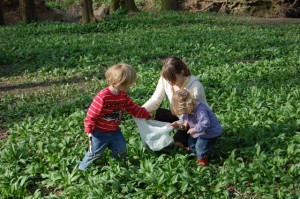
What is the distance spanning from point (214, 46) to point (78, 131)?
6940 millimetres

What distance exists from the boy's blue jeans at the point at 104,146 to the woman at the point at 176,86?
730 millimetres

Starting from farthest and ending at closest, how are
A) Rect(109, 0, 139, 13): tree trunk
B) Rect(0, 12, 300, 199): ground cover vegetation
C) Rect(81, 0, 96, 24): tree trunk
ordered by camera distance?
Rect(109, 0, 139, 13): tree trunk, Rect(81, 0, 96, 24): tree trunk, Rect(0, 12, 300, 199): ground cover vegetation

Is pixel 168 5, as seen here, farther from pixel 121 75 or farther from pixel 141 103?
pixel 121 75

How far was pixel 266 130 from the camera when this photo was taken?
6.12m

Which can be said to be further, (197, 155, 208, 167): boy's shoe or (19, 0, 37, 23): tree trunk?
(19, 0, 37, 23): tree trunk

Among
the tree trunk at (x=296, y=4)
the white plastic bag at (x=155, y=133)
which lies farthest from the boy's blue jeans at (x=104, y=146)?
the tree trunk at (x=296, y=4)

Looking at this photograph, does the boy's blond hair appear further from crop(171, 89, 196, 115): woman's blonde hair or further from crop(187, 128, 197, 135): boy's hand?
crop(187, 128, 197, 135): boy's hand

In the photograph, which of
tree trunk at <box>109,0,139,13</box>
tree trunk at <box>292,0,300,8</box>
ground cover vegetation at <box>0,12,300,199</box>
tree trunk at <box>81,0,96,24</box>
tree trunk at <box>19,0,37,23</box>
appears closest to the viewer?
ground cover vegetation at <box>0,12,300,199</box>

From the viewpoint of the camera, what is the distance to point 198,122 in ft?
17.3

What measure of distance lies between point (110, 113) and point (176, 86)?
920 millimetres

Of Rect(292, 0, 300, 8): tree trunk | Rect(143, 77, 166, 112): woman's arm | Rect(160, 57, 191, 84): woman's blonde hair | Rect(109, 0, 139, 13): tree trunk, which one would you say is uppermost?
Rect(160, 57, 191, 84): woman's blonde hair

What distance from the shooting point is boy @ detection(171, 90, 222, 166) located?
5.20 m

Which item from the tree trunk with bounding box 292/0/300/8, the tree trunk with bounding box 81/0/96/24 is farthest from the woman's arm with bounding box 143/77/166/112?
the tree trunk with bounding box 292/0/300/8

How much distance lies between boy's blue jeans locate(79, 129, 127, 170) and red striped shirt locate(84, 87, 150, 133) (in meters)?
0.07
